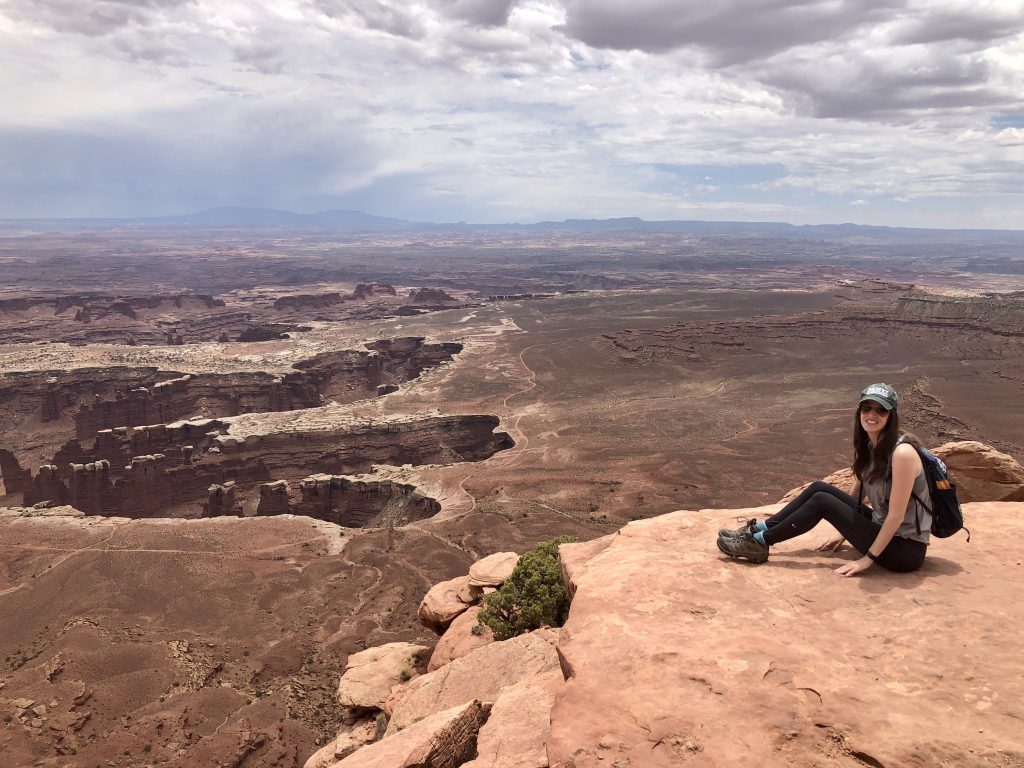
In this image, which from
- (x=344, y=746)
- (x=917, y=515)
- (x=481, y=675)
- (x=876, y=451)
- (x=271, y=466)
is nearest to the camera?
(x=917, y=515)

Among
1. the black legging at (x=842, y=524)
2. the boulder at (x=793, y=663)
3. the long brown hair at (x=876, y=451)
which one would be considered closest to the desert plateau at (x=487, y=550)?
the boulder at (x=793, y=663)

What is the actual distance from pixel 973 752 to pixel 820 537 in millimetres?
3544

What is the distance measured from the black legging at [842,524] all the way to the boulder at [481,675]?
12.3 ft

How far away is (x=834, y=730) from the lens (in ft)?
15.0

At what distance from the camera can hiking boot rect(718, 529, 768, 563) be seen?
276 inches

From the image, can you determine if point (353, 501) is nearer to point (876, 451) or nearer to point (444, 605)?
point (444, 605)

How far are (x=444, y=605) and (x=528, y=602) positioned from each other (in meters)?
3.46

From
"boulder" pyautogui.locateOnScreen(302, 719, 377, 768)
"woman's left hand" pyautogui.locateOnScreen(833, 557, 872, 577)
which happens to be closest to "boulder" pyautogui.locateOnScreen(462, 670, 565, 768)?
"woman's left hand" pyautogui.locateOnScreen(833, 557, 872, 577)

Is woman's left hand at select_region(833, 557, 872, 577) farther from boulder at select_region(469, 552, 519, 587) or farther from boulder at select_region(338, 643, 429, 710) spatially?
boulder at select_region(469, 552, 519, 587)

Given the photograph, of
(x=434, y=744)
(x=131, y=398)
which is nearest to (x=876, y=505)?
(x=434, y=744)

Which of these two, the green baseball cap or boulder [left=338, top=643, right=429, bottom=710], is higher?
the green baseball cap

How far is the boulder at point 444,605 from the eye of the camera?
52.0 ft

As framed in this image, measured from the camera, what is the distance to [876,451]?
6484mm

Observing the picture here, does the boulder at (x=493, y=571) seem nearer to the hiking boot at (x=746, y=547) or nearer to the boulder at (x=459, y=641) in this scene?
the boulder at (x=459, y=641)
